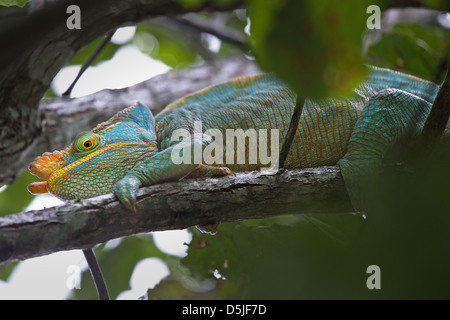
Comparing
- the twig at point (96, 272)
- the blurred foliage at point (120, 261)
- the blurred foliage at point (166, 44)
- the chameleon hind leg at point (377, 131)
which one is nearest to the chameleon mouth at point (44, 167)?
the twig at point (96, 272)

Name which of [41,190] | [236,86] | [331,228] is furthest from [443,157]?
[41,190]

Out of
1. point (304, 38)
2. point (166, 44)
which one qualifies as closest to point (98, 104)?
point (166, 44)

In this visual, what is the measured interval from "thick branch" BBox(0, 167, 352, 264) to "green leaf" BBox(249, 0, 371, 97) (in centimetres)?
132

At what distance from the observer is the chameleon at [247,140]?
209 centimetres

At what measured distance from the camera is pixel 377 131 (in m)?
2.13

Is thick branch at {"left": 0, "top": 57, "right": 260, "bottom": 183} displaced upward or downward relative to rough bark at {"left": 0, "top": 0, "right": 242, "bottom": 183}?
downward

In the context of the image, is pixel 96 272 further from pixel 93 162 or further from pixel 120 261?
pixel 120 261

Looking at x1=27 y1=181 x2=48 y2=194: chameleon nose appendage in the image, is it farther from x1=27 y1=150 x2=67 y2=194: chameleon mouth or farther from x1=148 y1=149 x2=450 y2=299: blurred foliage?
x1=148 y1=149 x2=450 y2=299: blurred foliage

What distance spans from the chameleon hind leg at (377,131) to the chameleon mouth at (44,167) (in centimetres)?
134

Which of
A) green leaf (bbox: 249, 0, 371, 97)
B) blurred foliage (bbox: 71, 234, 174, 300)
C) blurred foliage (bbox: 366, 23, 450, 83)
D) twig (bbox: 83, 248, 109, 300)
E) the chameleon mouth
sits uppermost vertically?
green leaf (bbox: 249, 0, 371, 97)

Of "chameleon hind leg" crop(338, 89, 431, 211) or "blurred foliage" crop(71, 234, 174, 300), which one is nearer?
"chameleon hind leg" crop(338, 89, 431, 211)

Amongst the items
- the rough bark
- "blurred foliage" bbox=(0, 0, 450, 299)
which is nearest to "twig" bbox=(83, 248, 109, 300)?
"blurred foliage" bbox=(0, 0, 450, 299)

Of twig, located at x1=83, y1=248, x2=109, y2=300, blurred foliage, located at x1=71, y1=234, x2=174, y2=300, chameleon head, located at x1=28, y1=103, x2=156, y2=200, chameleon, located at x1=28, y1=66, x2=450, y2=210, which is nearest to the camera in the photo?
twig, located at x1=83, y1=248, x2=109, y2=300

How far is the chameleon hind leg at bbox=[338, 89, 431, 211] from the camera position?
200 centimetres
